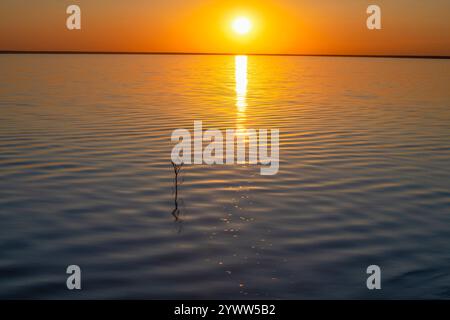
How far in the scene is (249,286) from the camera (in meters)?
8.49

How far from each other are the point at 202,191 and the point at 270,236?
11.7 feet

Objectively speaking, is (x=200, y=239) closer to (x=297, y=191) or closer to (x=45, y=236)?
(x=45, y=236)

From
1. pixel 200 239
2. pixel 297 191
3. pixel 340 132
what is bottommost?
pixel 200 239

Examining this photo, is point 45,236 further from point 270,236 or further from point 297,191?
point 297,191

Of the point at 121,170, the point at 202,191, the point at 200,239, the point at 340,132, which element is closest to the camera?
the point at 200,239

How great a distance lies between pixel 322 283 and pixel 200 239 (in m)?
2.56

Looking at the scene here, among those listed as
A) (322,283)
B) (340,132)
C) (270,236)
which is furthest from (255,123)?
(322,283)

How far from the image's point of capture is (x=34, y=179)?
14953mm

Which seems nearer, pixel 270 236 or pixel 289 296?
pixel 289 296

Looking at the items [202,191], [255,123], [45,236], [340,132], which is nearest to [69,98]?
[255,123]

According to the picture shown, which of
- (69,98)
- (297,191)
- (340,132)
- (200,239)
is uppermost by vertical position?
(69,98)
